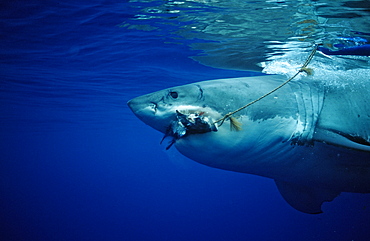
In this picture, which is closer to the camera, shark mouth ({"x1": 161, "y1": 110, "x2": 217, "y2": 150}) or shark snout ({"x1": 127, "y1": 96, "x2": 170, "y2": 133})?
shark mouth ({"x1": 161, "y1": 110, "x2": 217, "y2": 150})

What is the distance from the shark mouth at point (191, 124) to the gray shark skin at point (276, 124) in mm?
49

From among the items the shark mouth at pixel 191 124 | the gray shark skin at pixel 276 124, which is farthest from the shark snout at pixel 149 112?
the shark mouth at pixel 191 124

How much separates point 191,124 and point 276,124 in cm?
103

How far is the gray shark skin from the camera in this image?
245 centimetres

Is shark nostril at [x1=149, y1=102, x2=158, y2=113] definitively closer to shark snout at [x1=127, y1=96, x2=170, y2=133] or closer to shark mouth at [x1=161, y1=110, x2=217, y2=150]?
shark snout at [x1=127, y1=96, x2=170, y2=133]

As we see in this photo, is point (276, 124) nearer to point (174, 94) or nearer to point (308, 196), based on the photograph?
point (174, 94)

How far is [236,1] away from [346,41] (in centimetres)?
376

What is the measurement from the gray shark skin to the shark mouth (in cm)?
5

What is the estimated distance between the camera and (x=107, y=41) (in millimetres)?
9211

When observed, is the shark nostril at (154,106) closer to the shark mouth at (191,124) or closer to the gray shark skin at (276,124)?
the gray shark skin at (276,124)

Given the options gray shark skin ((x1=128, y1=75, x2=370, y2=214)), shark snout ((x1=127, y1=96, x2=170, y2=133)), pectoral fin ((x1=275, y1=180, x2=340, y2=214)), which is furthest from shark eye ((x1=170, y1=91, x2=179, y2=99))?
pectoral fin ((x1=275, y1=180, x2=340, y2=214))

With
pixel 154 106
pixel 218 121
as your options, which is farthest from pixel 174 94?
pixel 218 121

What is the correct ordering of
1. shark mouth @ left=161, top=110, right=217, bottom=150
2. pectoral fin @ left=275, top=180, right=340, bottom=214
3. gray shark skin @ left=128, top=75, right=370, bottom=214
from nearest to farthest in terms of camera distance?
shark mouth @ left=161, top=110, right=217, bottom=150 → gray shark skin @ left=128, top=75, right=370, bottom=214 → pectoral fin @ left=275, top=180, right=340, bottom=214

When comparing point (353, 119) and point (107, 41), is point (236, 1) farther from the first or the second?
point (107, 41)
